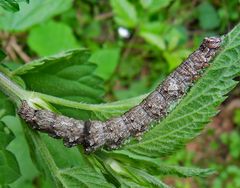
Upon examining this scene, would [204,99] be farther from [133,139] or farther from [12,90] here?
[12,90]

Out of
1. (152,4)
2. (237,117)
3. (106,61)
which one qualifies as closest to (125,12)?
→ (152,4)

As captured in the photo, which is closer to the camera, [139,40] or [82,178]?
[82,178]

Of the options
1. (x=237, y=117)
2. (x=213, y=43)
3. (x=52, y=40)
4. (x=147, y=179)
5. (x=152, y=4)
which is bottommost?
(x=237, y=117)

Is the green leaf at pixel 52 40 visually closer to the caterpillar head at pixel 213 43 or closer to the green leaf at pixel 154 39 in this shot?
the green leaf at pixel 154 39

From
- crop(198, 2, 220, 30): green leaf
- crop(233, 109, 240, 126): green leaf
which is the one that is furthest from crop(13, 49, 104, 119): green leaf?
crop(233, 109, 240, 126): green leaf

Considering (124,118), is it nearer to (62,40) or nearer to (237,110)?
(62,40)

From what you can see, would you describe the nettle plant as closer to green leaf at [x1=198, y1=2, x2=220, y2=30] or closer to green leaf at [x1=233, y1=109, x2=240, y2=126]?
green leaf at [x1=198, y1=2, x2=220, y2=30]
